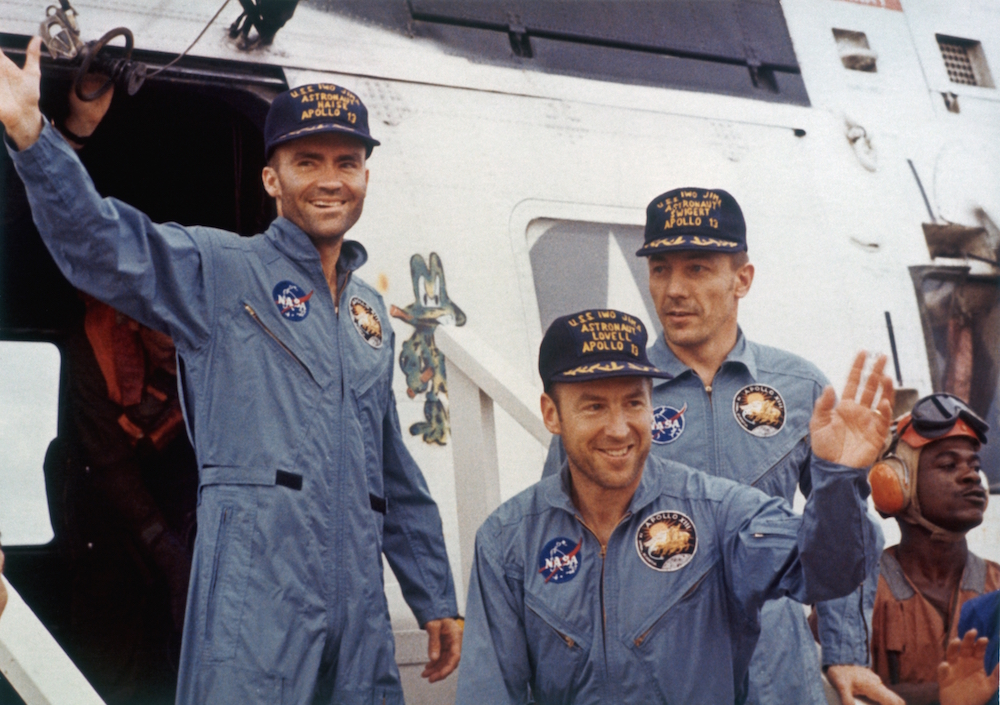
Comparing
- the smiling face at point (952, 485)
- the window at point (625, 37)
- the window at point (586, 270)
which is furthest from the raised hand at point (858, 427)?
the window at point (625, 37)

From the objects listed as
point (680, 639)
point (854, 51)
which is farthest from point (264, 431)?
point (854, 51)

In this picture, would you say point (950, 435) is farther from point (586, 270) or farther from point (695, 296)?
point (586, 270)

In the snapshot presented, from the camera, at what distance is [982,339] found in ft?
14.9

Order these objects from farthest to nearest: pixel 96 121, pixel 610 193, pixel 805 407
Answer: pixel 610 193 < pixel 96 121 < pixel 805 407

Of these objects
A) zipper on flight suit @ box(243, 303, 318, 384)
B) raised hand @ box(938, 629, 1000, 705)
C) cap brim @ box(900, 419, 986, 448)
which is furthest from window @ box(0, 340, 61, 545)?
cap brim @ box(900, 419, 986, 448)

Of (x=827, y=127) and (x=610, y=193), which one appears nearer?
(x=610, y=193)

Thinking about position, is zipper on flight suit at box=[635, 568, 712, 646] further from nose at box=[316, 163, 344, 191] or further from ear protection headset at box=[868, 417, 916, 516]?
ear protection headset at box=[868, 417, 916, 516]

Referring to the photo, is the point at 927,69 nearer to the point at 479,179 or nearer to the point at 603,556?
the point at 479,179

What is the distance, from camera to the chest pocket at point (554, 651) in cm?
219

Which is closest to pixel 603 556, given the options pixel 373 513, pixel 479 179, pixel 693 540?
pixel 693 540

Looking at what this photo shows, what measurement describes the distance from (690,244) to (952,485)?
4.20 ft

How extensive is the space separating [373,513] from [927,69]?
365cm

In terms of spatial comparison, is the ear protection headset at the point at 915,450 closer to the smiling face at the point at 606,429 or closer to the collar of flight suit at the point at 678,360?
the collar of flight suit at the point at 678,360

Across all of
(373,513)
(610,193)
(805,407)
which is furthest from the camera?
(610,193)
